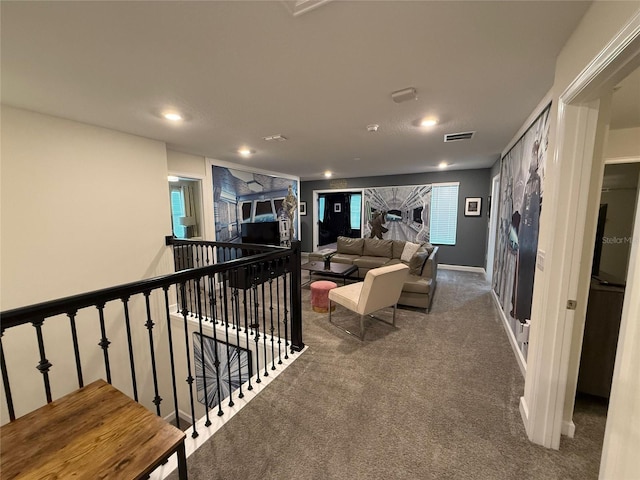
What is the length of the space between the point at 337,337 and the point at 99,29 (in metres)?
3.14

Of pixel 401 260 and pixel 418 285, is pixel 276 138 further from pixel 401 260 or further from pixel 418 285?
pixel 401 260

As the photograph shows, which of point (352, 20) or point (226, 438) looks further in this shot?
point (226, 438)

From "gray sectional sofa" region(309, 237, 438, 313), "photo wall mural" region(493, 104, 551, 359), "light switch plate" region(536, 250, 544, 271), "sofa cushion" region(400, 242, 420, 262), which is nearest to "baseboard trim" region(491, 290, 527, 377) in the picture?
"photo wall mural" region(493, 104, 551, 359)

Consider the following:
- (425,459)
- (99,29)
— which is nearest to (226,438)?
(425,459)

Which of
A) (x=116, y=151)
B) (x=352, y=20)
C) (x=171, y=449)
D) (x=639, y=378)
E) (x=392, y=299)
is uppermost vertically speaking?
(x=352, y=20)

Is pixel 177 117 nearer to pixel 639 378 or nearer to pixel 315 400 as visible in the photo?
pixel 315 400

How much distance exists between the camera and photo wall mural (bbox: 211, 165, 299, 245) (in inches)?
191

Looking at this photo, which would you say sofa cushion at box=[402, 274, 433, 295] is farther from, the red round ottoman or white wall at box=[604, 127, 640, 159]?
white wall at box=[604, 127, 640, 159]

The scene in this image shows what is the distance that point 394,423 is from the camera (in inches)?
69.0

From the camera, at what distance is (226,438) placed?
1.60 meters

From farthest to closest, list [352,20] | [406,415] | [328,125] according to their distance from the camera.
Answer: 1. [328,125]
2. [406,415]
3. [352,20]

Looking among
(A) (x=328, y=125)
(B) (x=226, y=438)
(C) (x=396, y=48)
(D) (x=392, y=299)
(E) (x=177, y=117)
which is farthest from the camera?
(D) (x=392, y=299)

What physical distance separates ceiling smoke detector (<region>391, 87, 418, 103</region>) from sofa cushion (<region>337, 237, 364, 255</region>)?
3759mm

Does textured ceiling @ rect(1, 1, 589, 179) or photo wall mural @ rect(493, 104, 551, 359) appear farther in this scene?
photo wall mural @ rect(493, 104, 551, 359)
